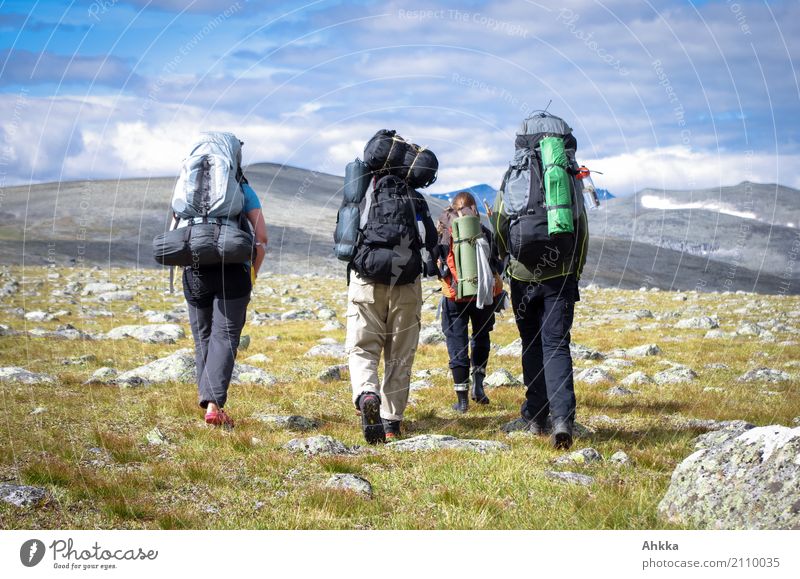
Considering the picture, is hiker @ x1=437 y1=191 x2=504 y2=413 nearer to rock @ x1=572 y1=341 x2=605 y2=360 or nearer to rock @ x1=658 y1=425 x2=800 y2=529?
rock @ x1=658 y1=425 x2=800 y2=529

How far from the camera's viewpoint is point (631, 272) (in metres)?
117

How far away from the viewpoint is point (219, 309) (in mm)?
8562

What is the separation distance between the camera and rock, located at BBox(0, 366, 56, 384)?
37.0ft

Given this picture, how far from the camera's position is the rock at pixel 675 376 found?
1242cm

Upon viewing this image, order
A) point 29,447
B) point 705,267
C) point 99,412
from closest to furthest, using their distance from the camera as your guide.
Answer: point 29,447 → point 99,412 → point 705,267

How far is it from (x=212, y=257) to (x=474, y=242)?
→ 3.48 metres

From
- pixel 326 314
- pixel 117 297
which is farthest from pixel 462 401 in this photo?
pixel 117 297

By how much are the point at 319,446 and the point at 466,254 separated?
348cm

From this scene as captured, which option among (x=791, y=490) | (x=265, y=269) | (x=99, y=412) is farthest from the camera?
(x=265, y=269)

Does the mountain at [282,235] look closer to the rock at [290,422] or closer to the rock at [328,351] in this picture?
the rock at [328,351]

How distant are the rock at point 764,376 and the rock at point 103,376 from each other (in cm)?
Result: 1028

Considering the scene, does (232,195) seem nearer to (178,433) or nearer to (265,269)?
(178,433)

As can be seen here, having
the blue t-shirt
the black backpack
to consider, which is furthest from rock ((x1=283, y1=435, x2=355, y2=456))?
the blue t-shirt

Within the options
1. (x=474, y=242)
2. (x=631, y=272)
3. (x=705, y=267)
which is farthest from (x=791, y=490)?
(x=705, y=267)
